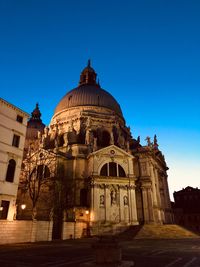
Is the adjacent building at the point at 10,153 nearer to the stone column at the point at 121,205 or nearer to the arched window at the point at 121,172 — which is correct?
the stone column at the point at 121,205

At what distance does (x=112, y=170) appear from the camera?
3988cm

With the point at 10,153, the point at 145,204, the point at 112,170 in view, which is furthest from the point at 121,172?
the point at 10,153

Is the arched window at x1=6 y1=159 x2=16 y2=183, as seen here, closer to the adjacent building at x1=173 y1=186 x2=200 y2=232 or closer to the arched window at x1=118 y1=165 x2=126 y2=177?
the arched window at x1=118 y1=165 x2=126 y2=177

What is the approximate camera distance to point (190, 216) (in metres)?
69.2

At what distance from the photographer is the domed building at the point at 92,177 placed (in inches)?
1362

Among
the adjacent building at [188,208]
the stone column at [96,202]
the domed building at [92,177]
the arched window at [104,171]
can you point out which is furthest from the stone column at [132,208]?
the adjacent building at [188,208]

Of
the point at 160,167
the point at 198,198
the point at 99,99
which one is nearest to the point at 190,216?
the point at 198,198

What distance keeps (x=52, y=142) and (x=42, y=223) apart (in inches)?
1096

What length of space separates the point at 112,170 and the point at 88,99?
22.3 metres

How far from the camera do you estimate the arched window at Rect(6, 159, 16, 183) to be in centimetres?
2341

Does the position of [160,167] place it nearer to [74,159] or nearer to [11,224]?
[74,159]

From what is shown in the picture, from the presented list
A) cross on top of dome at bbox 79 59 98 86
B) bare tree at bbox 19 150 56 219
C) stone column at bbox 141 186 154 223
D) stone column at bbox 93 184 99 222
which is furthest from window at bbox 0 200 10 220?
cross on top of dome at bbox 79 59 98 86

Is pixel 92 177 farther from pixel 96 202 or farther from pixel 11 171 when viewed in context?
pixel 11 171

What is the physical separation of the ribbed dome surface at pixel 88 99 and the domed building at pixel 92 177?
0.39 metres
